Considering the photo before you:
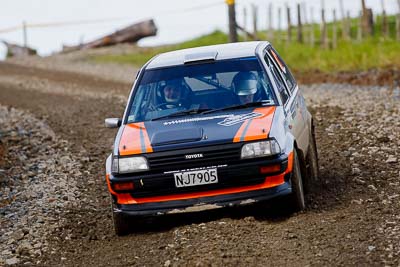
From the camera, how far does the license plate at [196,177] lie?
8297mm

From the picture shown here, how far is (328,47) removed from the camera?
104ft

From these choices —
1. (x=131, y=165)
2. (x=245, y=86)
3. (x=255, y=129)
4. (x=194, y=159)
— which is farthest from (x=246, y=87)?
(x=131, y=165)

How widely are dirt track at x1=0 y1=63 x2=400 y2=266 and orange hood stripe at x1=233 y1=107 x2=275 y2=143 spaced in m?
0.64

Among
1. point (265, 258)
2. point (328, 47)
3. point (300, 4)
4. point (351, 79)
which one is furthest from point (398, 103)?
point (300, 4)

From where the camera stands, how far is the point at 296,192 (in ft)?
27.8

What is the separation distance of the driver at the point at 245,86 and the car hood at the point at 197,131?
9.3 inches

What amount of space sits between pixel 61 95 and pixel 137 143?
1470 cm

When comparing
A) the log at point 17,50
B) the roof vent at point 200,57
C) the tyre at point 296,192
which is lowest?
the log at point 17,50

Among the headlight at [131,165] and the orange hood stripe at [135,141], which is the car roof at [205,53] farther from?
the headlight at [131,165]

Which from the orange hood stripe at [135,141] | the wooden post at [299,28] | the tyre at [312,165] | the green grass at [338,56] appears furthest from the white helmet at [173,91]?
the wooden post at [299,28]

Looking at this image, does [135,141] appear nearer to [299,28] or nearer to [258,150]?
[258,150]

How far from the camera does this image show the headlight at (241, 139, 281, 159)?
8281mm

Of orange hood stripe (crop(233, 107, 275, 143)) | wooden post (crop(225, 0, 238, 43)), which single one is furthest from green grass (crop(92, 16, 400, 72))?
orange hood stripe (crop(233, 107, 275, 143))

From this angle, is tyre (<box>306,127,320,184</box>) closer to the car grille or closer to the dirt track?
the dirt track
